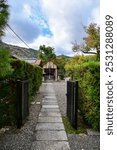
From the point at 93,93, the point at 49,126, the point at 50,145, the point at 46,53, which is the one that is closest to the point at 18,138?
the point at 50,145

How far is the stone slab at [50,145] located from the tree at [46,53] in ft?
148

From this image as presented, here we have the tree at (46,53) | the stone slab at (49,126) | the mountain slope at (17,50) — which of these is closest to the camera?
the mountain slope at (17,50)

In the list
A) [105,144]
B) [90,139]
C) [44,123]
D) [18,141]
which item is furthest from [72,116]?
[105,144]

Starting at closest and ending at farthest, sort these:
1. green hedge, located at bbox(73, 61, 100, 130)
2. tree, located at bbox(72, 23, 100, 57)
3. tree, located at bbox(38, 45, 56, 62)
A: green hedge, located at bbox(73, 61, 100, 130)
tree, located at bbox(72, 23, 100, 57)
tree, located at bbox(38, 45, 56, 62)

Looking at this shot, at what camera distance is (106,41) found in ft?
10.4

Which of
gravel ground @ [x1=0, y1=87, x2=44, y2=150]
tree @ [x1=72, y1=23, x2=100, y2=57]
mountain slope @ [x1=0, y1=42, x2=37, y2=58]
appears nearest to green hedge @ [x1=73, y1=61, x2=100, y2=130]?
gravel ground @ [x1=0, y1=87, x2=44, y2=150]

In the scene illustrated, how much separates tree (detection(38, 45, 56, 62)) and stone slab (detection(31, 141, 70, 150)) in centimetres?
4521

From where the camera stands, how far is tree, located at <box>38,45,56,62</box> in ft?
167

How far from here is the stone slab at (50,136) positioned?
218 inches

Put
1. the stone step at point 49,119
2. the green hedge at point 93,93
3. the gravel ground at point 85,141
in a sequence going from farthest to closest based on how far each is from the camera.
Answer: the stone step at point 49,119 → the green hedge at point 93,93 → the gravel ground at point 85,141

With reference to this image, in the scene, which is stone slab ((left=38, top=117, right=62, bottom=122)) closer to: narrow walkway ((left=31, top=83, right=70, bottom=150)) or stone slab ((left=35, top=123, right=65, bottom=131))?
narrow walkway ((left=31, top=83, right=70, bottom=150))

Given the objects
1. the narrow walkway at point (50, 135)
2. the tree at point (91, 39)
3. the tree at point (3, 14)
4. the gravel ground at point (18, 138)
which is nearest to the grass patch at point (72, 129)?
the narrow walkway at point (50, 135)

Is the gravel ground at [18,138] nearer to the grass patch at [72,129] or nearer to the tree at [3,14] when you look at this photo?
the grass patch at [72,129]

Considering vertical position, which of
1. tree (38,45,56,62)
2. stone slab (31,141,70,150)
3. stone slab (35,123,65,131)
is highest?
tree (38,45,56,62)
